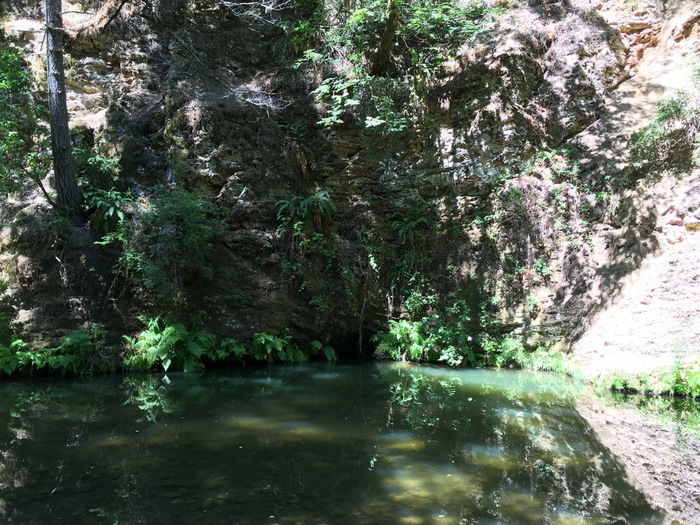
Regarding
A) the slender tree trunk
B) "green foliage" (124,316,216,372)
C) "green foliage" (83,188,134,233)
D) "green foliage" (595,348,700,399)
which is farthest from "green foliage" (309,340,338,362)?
the slender tree trunk

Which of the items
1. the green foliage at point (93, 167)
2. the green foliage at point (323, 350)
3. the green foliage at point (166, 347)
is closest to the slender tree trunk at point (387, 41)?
the green foliage at point (93, 167)

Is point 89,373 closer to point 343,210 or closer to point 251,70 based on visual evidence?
point 343,210

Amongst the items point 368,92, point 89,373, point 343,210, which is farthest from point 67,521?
point 368,92

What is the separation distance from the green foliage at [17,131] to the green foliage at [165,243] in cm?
236

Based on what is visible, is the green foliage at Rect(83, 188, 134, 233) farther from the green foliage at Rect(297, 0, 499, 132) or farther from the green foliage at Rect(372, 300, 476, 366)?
the green foliage at Rect(372, 300, 476, 366)

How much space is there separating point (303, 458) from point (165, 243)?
627cm

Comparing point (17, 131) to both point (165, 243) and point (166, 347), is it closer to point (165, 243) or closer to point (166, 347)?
point (165, 243)

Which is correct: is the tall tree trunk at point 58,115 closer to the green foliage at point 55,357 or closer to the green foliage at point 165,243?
the green foliage at point 165,243

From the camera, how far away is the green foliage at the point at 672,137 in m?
9.48

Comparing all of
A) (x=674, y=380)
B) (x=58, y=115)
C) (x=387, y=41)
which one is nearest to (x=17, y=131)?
(x=58, y=115)

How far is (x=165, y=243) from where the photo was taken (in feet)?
30.6

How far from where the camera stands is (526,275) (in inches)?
412

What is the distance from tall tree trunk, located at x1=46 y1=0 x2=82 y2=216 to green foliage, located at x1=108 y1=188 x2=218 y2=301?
1493 mm

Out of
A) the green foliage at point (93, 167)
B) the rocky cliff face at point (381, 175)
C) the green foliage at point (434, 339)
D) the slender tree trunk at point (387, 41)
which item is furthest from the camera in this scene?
the slender tree trunk at point (387, 41)
